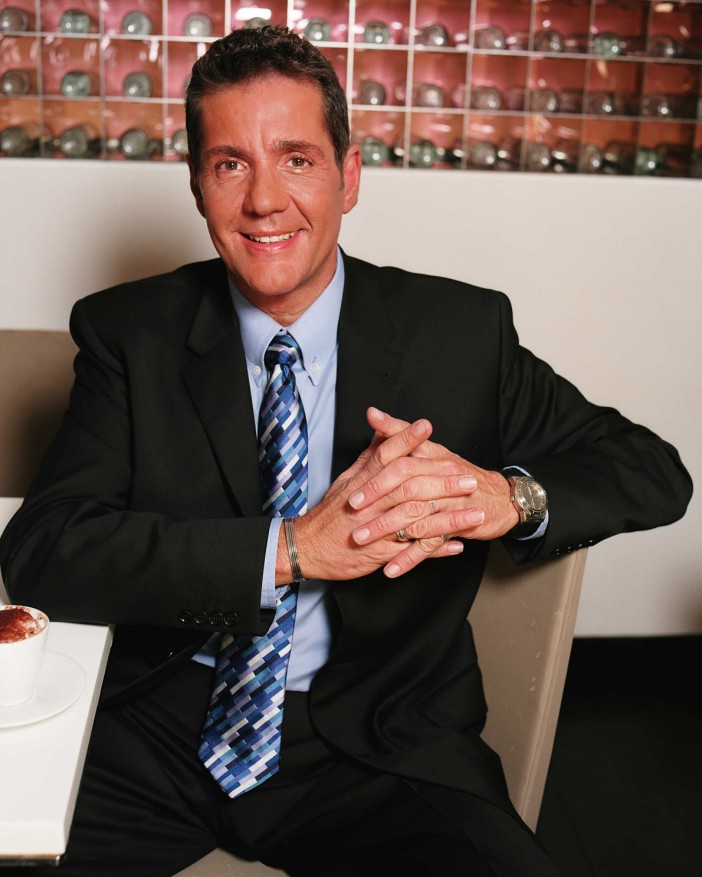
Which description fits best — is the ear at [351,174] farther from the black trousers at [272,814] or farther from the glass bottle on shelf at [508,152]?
the glass bottle on shelf at [508,152]

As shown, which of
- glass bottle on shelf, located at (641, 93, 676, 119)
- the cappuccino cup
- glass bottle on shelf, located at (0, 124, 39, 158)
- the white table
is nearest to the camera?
the white table

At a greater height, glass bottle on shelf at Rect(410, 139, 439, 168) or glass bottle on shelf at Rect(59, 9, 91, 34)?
glass bottle on shelf at Rect(59, 9, 91, 34)

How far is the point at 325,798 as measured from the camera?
4.48 ft

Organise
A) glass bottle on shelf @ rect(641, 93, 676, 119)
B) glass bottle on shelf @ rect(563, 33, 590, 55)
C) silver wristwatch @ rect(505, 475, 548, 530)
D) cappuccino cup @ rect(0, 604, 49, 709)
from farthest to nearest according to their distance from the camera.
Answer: glass bottle on shelf @ rect(563, 33, 590, 55), glass bottle on shelf @ rect(641, 93, 676, 119), silver wristwatch @ rect(505, 475, 548, 530), cappuccino cup @ rect(0, 604, 49, 709)

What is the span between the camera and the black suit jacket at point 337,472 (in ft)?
4.13

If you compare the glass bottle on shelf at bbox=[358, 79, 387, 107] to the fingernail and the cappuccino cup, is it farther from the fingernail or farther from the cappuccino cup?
the cappuccino cup

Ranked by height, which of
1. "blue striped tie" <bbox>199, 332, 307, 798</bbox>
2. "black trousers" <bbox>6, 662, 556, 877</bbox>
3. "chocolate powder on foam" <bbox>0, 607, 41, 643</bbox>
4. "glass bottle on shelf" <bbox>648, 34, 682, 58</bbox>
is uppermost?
"glass bottle on shelf" <bbox>648, 34, 682, 58</bbox>

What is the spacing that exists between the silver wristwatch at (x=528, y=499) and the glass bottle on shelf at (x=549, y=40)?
98.4 inches

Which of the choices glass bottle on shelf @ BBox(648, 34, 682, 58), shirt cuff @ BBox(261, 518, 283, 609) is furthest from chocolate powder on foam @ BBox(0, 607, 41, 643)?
glass bottle on shelf @ BBox(648, 34, 682, 58)

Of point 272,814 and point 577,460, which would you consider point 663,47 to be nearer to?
point 577,460

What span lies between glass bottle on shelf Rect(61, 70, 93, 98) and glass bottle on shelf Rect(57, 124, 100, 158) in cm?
11

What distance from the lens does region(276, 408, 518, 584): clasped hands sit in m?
1.25

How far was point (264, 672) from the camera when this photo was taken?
1396 millimetres

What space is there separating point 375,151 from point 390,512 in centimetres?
253
